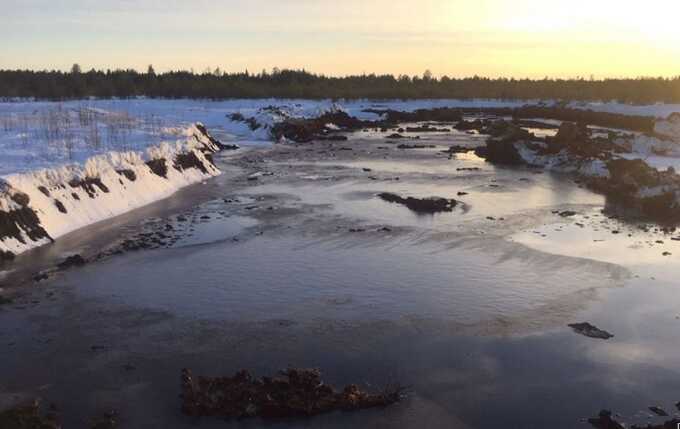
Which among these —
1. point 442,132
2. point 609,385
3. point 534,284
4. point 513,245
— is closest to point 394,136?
point 442,132

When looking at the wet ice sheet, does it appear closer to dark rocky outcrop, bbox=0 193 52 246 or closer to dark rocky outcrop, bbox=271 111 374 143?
dark rocky outcrop, bbox=0 193 52 246

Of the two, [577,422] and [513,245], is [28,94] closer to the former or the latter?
[513,245]

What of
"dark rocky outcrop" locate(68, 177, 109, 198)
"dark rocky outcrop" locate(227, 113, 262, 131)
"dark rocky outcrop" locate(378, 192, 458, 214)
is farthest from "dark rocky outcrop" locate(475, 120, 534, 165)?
"dark rocky outcrop" locate(68, 177, 109, 198)

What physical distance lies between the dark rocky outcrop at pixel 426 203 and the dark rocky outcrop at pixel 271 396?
47.7 ft

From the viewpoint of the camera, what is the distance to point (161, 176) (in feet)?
90.1

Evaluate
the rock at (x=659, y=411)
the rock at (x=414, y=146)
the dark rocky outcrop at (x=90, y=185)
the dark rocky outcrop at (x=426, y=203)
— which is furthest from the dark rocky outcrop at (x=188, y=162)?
the rock at (x=659, y=411)

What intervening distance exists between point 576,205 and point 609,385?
54.9ft

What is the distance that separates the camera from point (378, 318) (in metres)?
12.9

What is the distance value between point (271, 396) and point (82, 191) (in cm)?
1459

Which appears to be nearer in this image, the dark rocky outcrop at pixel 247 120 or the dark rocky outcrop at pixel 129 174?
the dark rocky outcrop at pixel 129 174

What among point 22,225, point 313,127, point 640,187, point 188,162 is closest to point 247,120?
point 313,127

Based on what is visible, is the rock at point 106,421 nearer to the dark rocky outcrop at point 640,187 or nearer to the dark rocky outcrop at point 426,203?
the dark rocky outcrop at point 426,203

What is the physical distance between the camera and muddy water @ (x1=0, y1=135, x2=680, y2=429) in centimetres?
973

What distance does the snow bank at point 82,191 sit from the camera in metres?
17.6
